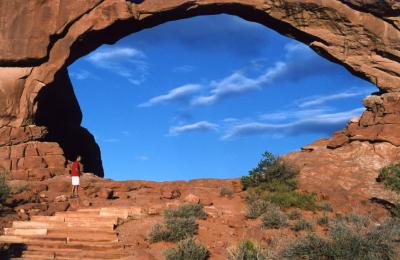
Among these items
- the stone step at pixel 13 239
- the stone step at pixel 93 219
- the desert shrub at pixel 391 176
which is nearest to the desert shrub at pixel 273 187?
the desert shrub at pixel 391 176

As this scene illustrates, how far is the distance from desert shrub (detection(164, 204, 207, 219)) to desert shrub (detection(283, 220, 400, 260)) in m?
5.93

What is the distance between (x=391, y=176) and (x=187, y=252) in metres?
12.0

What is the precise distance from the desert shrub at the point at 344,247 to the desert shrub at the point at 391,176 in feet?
35.8

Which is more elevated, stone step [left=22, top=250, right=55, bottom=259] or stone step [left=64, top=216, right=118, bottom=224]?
stone step [left=64, top=216, right=118, bottom=224]

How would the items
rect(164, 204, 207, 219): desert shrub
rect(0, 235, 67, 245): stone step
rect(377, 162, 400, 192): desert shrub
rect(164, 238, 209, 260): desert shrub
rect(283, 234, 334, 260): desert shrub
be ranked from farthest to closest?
rect(377, 162, 400, 192): desert shrub
rect(164, 204, 207, 219): desert shrub
rect(0, 235, 67, 245): stone step
rect(164, 238, 209, 260): desert shrub
rect(283, 234, 334, 260): desert shrub

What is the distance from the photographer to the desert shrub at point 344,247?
7.80 m

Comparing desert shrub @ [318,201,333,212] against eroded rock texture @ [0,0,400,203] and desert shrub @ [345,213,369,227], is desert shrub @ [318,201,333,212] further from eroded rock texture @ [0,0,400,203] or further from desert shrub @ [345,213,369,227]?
eroded rock texture @ [0,0,400,203]

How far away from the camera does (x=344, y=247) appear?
786 cm

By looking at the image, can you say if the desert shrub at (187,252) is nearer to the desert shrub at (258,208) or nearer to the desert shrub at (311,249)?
the desert shrub at (311,249)

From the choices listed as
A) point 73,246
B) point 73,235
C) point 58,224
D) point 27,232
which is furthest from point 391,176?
point 27,232

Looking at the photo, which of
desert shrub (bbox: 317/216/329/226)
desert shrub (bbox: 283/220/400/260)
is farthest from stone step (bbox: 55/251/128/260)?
desert shrub (bbox: 317/216/329/226)

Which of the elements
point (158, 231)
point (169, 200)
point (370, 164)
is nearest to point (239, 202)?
point (169, 200)

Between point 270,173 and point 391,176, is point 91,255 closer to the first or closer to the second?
point 270,173

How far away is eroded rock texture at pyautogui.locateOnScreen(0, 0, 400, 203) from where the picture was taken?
22.3 meters
